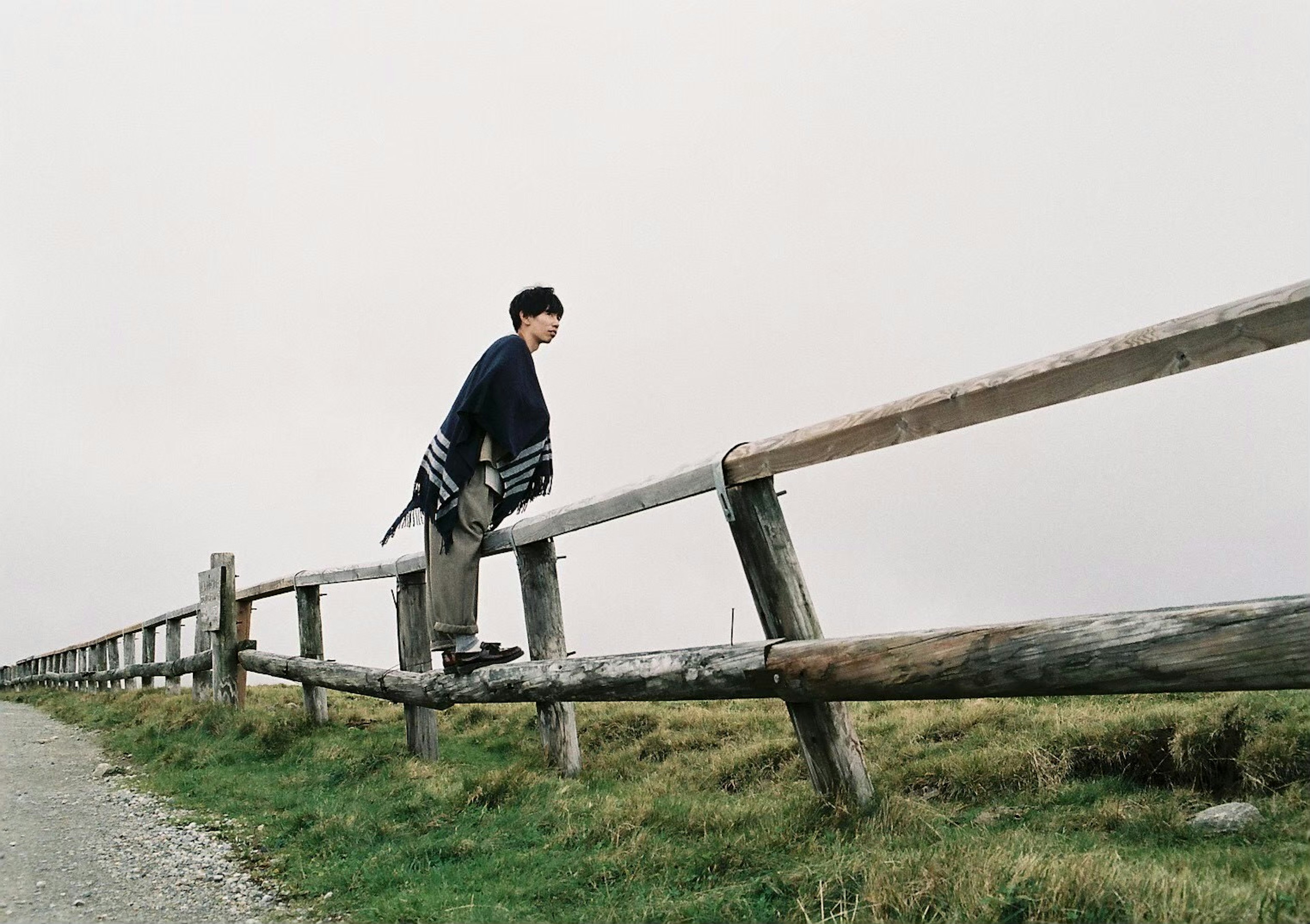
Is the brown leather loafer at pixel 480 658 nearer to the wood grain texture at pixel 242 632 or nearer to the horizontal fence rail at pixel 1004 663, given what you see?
the horizontal fence rail at pixel 1004 663

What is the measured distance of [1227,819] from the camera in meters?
3.53

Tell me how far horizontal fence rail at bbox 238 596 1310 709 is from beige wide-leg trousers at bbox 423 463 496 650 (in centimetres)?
99

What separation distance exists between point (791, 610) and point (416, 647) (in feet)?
12.9

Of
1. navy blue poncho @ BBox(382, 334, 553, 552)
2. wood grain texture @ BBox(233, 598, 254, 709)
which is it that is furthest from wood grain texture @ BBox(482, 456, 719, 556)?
wood grain texture @ BBox(233, 598, 254, 709)

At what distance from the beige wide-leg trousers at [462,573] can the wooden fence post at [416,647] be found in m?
1.47

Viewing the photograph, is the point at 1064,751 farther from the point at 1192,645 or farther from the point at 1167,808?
the point at 1192,645

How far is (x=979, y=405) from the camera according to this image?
3.44m

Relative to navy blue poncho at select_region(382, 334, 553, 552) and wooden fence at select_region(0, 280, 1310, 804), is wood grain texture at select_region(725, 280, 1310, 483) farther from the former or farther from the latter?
navy blue poncho at select_region(382, 334, 553, 552)

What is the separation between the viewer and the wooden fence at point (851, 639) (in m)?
2.73

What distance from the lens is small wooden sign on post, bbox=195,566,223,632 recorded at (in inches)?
435

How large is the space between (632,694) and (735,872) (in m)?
1.14

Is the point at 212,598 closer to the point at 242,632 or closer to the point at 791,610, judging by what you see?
the point at 242,632

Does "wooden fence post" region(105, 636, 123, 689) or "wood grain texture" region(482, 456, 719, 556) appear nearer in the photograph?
"wood grain texture" region(482, 456, 719, 556)

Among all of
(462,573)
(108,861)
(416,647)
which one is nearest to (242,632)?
(416,647)
